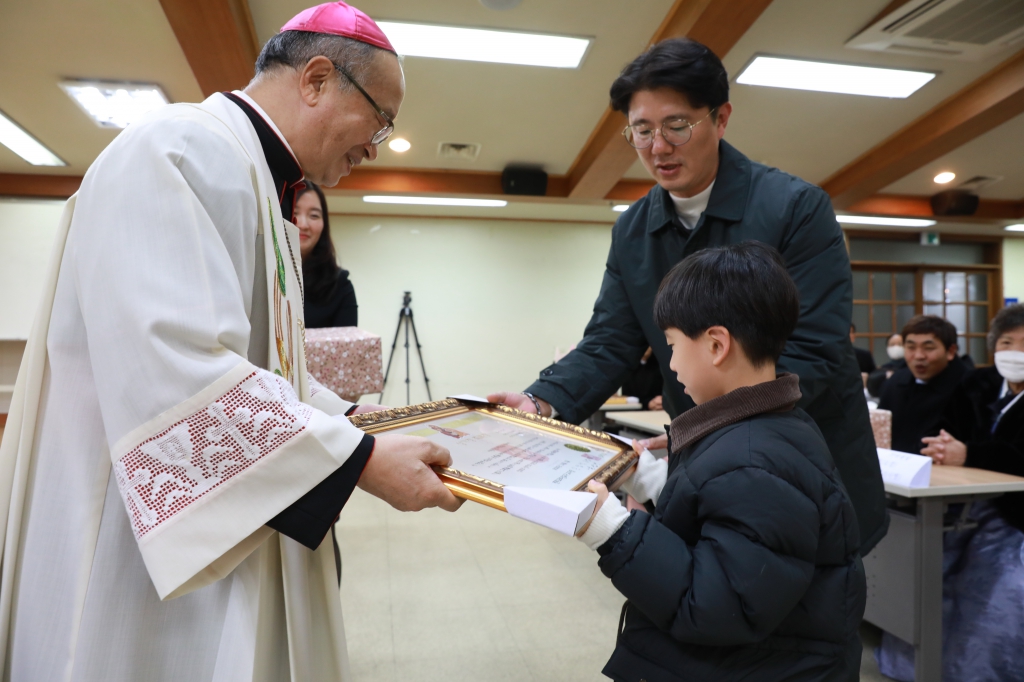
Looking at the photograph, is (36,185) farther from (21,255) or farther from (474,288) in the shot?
(474,288)

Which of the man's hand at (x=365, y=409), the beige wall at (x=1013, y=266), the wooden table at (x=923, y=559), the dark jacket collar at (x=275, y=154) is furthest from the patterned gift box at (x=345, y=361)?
the beige wall at (x=1013, y=266)

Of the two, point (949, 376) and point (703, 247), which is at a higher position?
point (703, 247)

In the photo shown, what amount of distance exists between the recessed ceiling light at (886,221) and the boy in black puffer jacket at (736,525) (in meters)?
7.77

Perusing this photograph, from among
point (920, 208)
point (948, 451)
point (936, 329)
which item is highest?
point (920, 208)

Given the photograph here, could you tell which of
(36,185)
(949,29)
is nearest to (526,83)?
(949,29)

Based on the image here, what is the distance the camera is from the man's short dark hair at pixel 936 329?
120 inches

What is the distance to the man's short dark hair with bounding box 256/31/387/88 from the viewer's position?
1080 mm

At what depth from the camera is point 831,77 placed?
455 cm

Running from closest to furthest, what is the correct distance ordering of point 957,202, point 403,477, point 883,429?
point 403,477 → point 883,429 → point 957,202

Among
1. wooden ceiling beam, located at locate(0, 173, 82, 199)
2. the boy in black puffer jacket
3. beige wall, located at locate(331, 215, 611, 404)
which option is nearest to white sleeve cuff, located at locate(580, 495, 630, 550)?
the boy in black puffer jacket

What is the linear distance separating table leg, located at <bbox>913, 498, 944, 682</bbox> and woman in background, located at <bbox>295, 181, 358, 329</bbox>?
216 centimetres

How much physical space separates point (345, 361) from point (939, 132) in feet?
18.2

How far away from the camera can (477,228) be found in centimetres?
829

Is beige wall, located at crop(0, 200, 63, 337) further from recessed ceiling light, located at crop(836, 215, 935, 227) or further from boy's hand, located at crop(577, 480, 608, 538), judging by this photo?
recessed ceiling light, located at crop(836, 215, 935, 227)
